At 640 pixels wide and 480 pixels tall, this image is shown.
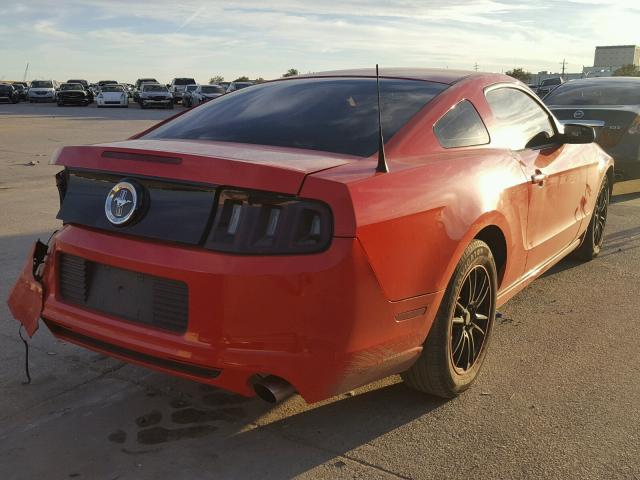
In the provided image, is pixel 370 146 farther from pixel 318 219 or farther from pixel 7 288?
pixel 7 288

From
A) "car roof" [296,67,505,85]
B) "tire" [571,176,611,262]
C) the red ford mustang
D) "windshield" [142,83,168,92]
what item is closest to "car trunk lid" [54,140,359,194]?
the red ford mustang

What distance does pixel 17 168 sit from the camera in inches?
434

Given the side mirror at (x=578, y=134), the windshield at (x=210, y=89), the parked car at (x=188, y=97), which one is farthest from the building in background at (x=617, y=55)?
the side mirror at (x=578, y=134)

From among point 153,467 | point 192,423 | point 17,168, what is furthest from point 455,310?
point 17,168

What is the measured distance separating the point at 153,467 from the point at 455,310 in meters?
1.51

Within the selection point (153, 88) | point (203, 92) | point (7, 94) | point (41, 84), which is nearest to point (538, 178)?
point (203, 92)

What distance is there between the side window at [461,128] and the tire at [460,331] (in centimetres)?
54

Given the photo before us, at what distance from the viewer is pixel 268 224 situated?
2521mm

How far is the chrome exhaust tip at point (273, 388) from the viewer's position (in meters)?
2.59

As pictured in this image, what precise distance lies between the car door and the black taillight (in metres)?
1.67

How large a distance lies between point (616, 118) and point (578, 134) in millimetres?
4755

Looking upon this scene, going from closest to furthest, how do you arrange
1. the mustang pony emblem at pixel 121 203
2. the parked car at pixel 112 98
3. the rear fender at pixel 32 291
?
the mustang pony emblem at pixel 121 203
the rear fender at pixel 32 291
the parked car at pixel 112 98

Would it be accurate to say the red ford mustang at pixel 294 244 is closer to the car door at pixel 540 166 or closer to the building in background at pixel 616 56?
the car door at pixel 540 166

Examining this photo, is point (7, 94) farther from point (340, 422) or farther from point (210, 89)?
point (340, 422)
